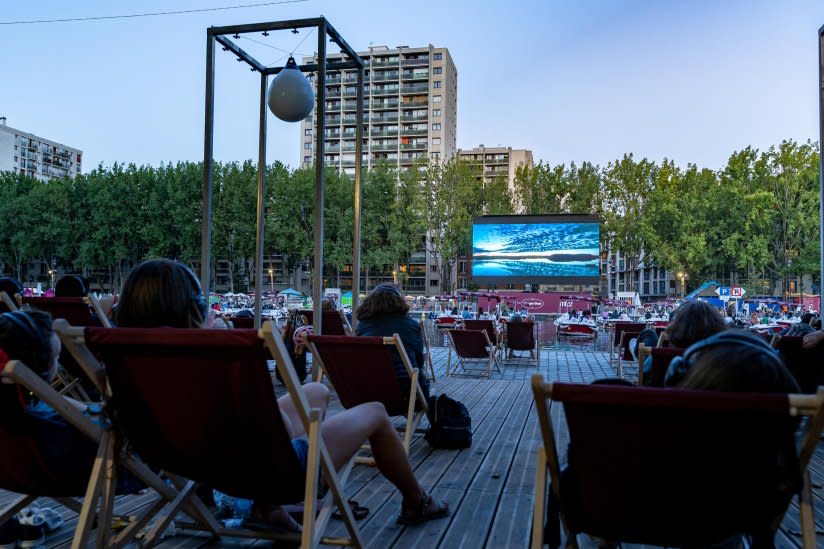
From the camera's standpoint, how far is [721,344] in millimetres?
1344

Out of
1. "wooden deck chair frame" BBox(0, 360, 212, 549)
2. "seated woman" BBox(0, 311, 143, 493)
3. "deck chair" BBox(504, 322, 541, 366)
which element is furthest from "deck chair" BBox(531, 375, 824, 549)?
"deck chair" BBox(504, 322, 541, 366)

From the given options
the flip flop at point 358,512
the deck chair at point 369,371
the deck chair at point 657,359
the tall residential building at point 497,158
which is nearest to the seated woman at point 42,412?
the flip flop at point 358,512

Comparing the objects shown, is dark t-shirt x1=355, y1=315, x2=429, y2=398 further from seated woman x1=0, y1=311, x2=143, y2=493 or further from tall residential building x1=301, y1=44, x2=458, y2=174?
tall residential building x1=301, y1=44, x2=458, y2=174

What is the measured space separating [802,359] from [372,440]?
325 cm

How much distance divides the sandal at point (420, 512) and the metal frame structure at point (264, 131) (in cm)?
225

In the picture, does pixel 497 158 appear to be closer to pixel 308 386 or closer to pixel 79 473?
pixel 308 386

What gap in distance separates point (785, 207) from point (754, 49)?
9.48 m

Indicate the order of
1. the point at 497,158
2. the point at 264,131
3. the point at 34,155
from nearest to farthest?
1. the point at 264,131
2. the point at 497,158
3. the point at 34,155

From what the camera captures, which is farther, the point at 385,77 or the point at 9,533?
the point at 385,77

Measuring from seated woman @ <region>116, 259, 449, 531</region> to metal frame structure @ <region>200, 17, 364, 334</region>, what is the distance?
7.65 feet

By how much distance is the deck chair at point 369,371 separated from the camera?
2988 mm

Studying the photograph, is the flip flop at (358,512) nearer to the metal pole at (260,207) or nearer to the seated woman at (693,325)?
the seated woman at (693,325)

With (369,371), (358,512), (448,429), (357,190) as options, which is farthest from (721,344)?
(357,190)

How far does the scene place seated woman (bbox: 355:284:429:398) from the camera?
360 centimetres
